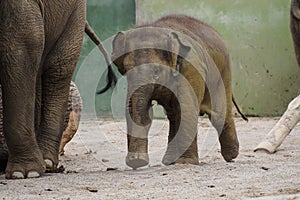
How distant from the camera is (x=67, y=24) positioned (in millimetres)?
6156

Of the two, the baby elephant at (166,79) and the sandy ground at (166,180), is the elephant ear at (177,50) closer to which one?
the baby elephant at (166,79)

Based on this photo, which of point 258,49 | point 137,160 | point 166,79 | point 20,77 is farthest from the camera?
point 258,49

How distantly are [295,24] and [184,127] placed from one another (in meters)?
5.58

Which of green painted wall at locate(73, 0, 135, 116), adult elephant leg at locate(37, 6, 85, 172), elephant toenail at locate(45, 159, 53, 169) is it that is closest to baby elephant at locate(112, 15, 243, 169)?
adult elephant leg at locate(37, 6, 85, 172)

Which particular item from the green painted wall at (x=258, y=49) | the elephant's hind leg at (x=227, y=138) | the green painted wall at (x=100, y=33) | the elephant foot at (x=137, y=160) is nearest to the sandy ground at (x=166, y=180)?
the elephant foot at (x=137, y=160)

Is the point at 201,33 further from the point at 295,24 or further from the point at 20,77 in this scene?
the point at 295,24

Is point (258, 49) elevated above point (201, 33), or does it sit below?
below

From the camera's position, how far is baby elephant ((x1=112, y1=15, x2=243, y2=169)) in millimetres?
5754

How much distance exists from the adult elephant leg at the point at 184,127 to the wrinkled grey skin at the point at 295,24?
533cm

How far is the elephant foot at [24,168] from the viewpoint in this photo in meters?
5.32

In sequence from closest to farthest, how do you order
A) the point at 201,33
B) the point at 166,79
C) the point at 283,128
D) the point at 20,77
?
the point at 20,77
the point at 166,79
the point at 201,33
the point at 283,128

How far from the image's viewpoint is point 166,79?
586cm

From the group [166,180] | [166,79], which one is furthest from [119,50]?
[166,180]

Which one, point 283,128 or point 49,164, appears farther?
point 283,128
